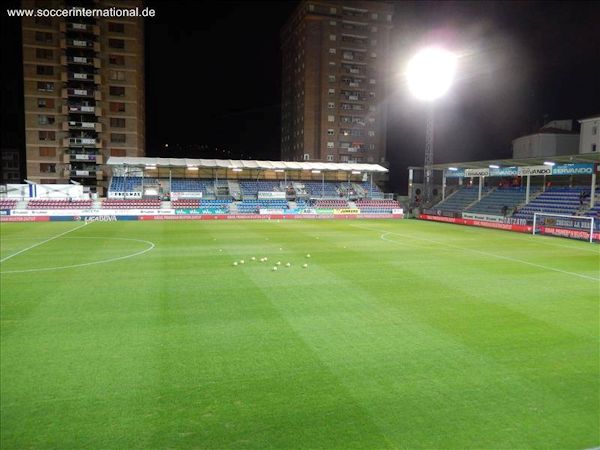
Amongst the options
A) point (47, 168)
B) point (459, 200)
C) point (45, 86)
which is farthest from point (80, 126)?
point (459, 200)

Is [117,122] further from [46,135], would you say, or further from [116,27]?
[116,27]

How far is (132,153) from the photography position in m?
65.7

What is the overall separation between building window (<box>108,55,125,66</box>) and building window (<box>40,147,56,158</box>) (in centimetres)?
1611

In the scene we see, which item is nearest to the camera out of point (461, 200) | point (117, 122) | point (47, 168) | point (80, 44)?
point (461, 200)

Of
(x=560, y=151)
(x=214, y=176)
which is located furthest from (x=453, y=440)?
(x=560, y=151)

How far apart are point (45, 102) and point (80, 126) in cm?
599

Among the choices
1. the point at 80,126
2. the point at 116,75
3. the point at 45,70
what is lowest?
the point at 80,126

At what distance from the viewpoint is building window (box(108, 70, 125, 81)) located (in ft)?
212

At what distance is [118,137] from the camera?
6531 centimetres

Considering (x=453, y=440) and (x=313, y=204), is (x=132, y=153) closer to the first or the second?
(x=313, y=204)

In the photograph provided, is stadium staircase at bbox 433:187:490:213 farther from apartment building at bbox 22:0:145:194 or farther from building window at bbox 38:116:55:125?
building window at bbox 38:116:55:125

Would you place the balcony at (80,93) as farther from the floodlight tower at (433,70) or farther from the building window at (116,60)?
the floodlight tower at (433,70)

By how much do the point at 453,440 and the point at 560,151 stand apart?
65774mm

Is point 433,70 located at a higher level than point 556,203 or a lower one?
higher
